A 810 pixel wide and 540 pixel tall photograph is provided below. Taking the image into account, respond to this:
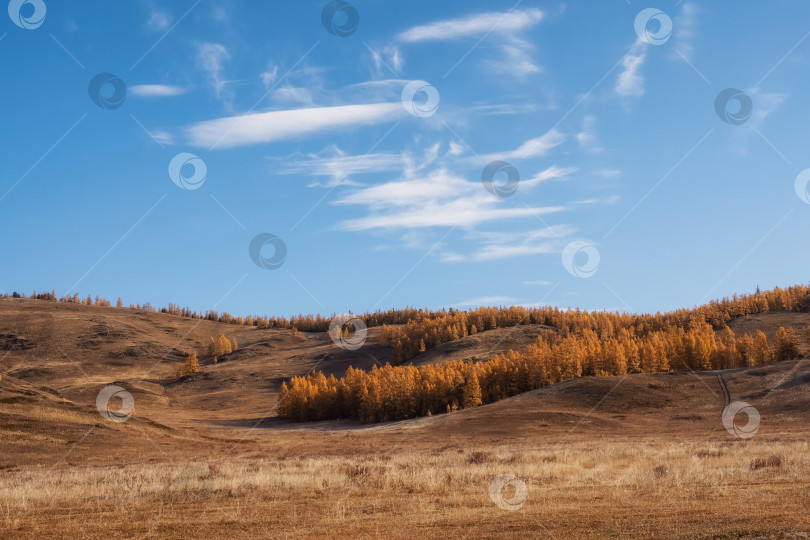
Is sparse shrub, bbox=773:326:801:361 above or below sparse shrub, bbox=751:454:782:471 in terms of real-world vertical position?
above

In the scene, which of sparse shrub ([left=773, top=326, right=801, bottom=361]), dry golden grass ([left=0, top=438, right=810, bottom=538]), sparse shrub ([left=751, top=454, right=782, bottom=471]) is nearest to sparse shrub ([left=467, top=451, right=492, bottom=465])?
dry golden grass ([left=0, top=438, right=810, bottom=538])

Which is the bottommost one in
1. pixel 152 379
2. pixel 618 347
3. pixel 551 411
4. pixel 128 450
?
pixel 128 450

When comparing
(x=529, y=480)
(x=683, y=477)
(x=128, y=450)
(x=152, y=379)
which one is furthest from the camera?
(x=152, y=379)

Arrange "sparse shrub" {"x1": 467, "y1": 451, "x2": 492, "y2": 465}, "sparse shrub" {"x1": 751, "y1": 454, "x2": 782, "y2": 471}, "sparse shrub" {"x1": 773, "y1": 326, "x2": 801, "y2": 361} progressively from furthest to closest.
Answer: "sparse shrub" {"x1": 773, "y1": 326, "x2": 801, "y2": 361} < "sparse shrub" {"x1": 467, "y1": 451, "x2": 492, "y2": 465} < "sparse shrub" {"x1": 751, "y1": 454, "x2": 782, "y2": 471}

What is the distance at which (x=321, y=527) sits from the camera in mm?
17125

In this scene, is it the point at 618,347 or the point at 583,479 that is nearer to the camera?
the point at 583,479

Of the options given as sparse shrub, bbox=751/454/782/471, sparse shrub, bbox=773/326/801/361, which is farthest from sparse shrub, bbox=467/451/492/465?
sparse shrub, bbox=773/326/801/361

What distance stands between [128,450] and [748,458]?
4540cm

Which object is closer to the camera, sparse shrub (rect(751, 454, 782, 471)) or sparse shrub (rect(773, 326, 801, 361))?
sparse shrub (rect(751, 454, 782, 471))

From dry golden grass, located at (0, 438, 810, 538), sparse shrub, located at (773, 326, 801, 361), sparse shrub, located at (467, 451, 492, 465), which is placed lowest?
dry golden grass, located at (0, 438, 810, 538)

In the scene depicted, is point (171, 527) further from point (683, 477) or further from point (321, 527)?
point (683, 477)

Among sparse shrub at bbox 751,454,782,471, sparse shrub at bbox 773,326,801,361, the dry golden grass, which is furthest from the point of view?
sparse shrub at bbox 773,326,801,361

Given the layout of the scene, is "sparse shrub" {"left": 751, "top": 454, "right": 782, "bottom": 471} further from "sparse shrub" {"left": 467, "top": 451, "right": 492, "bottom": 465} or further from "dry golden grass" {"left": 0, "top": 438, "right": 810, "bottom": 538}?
"sparse shrub" {"left": 467, "top": 451, "right": 492, "bottom": 465}

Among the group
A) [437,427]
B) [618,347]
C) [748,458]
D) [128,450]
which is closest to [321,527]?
[748,458]
